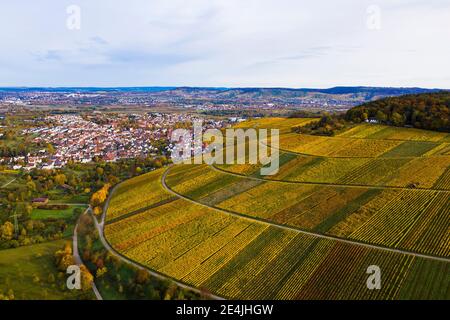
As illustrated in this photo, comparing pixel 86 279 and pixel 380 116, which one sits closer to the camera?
pixel 86 279

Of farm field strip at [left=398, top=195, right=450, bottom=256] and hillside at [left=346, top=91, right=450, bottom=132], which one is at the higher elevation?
hillside at [left=346, top=91, right=450, bottom=132]

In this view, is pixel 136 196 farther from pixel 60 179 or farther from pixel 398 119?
pixel 398 119

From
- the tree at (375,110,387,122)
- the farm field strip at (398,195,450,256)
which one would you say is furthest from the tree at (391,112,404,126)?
the farm field strip at (398,195,450,256)

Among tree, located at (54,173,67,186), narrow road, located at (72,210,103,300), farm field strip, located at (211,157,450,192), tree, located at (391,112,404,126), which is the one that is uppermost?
tree, located at (391,112,404,126)

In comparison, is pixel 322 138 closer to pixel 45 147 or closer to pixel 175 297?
pixel 175 297

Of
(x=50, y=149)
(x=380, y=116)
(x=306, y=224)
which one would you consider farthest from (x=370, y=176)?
(x=50, y=149)

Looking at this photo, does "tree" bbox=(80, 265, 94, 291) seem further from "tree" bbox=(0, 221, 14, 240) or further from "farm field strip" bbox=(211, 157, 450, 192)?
"farm field strip" bbox=(211, 157, 450, 192)

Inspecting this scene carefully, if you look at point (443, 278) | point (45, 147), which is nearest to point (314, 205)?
point (443, 278)
